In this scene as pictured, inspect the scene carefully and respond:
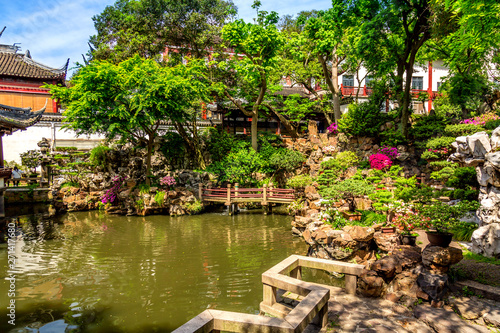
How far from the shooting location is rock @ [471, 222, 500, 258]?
22.2ft

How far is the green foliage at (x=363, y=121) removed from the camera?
15914 mm

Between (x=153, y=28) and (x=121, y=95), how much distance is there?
24.8 feet

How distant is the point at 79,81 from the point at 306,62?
A: 15.0 metres

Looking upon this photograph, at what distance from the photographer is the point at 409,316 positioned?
4770 mm

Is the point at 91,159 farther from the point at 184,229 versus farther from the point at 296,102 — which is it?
the point at 296,102

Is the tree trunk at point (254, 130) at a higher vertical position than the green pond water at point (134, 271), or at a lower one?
higher

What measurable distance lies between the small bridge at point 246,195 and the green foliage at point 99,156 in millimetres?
6335

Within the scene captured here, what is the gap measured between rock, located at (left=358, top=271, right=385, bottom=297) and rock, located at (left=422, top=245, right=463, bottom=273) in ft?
3.38

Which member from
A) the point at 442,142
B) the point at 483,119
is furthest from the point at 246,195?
the point at 483,119

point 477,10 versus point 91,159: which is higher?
point 477,10

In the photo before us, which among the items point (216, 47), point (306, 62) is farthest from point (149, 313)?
point (306, 62)

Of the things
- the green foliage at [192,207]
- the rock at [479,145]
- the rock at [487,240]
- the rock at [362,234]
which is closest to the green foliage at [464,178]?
the rock at [479,145]

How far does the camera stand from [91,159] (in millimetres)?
18109

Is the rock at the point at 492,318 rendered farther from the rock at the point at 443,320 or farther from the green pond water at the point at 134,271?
the green pond water at the point at 134,271
